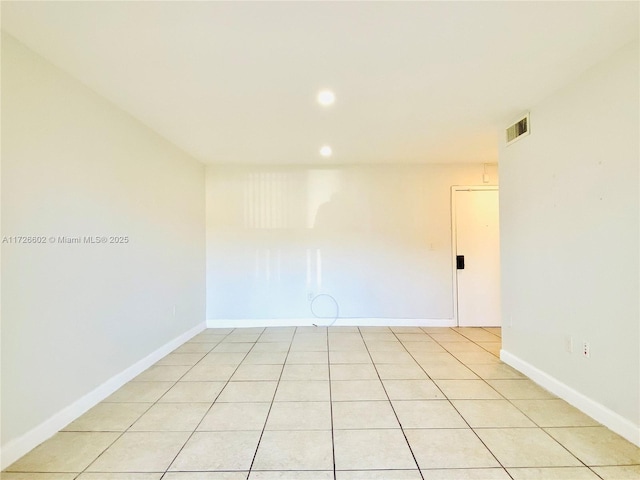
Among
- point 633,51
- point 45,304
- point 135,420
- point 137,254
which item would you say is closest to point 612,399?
point 633,51

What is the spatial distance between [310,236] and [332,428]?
299 centimetres

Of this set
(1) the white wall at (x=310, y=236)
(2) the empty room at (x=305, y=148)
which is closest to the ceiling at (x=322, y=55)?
(2) the empty room at (x=305, y=148)

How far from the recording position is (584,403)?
2.18m

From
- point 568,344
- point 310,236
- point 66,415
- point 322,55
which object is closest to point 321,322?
point 310,236

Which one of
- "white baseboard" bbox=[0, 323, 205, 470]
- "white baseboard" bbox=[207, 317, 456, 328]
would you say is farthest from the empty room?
"white baseboard" bbox=[207, 317, 456, 328]

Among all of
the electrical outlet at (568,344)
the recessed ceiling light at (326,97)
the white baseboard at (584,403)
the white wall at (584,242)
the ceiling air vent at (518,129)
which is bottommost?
the white baseboard at (584,403)

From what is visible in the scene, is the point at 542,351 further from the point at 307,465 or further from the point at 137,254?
the point at 137,254

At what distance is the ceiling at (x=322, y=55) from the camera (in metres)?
1.60

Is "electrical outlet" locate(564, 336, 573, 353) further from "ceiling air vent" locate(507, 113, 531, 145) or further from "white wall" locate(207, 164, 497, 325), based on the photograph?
"white wall" locate(207, 164, 497, 325)

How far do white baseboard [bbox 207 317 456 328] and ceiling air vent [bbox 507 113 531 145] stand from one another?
269 centimetres

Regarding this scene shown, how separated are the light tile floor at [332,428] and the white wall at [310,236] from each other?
1.48m

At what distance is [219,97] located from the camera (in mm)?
2492

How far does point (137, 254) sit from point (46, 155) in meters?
1.18

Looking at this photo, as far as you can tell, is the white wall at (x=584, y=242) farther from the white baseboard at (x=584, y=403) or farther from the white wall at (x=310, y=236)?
the white wall at (x=310, y=236)
